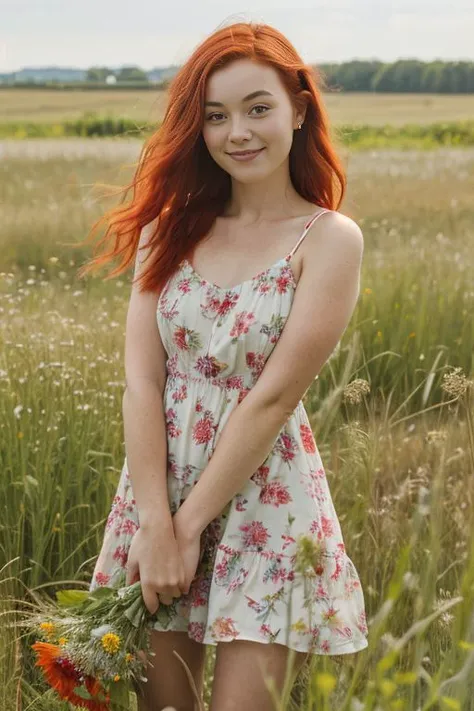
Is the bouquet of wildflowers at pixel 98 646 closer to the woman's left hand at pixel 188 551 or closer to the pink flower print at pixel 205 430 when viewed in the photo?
the woman's left hand at pixel 188 551

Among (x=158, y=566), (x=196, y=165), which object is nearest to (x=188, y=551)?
(x=158, y=566)

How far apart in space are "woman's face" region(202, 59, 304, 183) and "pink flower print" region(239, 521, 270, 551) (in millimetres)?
721

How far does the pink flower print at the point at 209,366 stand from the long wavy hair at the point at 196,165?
21 cm

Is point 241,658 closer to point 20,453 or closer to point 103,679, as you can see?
point 103,679

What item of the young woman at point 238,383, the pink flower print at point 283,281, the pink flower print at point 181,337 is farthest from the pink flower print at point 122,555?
the pink flower print at point 283,281

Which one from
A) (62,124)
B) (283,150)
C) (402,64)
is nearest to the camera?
(283,150)

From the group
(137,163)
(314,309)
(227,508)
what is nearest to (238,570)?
(227,508)

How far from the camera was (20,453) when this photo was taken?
3.35 metres

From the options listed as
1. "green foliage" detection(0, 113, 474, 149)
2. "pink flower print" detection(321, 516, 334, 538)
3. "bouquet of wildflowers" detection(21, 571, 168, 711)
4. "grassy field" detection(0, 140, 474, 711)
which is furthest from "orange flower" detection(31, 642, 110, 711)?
"green foliage" detection(0, 113, 474, 149)

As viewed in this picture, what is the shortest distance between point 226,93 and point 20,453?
1450 millimetres

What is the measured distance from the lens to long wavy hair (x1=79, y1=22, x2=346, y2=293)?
2.38 m

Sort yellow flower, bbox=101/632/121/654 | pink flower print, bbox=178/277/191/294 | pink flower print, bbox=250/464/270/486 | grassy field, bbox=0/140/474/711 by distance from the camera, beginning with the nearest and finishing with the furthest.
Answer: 1. grassy field, bbox=0/140/474/711
2. yellow flower, bbox=101/632/121/654
3. pink flower print, bbox=250/464/270/486
4. pink flower print, bbox=178/277/191/294

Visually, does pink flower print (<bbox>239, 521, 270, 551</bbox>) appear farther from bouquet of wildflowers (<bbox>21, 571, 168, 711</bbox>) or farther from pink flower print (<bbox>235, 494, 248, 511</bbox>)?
bouquet of wildflowers (<bbox>21, 571, 168, 711</bbox>)

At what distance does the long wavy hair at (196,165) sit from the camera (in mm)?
2383
